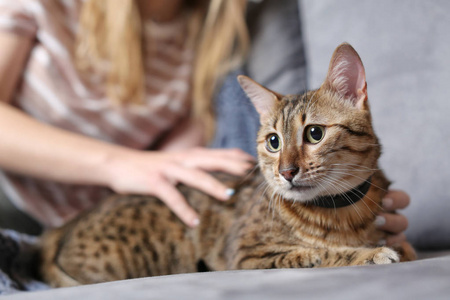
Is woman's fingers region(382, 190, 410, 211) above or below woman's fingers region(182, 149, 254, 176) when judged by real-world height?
above

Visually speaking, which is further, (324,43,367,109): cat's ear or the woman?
the woman

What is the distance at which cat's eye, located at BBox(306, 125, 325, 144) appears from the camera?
759mm

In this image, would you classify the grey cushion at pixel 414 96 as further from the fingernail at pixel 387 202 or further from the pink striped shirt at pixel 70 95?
the pink striped shirt at pixel 70 95

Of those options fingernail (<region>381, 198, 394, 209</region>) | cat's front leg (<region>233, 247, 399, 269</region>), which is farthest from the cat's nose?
fingernail (<region>381, 198, 394, 209</region>)

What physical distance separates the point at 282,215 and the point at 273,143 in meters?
0.18

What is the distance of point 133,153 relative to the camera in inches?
53.9

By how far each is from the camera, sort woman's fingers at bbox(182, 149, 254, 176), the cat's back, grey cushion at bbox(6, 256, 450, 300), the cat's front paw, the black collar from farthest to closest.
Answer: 1. woman's fingers at bbox(182, 149, 254, 176)
2. the cat's back
3. the black collar
4. the cat's front paw
5. grey cushion at bbox(6, 256, 450, 300)

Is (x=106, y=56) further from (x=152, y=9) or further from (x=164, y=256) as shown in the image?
(x=164, y=256)

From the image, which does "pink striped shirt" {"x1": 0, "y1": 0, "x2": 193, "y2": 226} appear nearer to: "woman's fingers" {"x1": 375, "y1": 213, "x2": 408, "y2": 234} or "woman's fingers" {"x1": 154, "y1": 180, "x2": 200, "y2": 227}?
"woman's fingers" {"x1": 154, "y1": 180, "x2": 200, "y2": 227}

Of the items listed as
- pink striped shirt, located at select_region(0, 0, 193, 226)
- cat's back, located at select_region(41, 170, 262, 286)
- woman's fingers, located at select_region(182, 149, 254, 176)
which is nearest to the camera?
cat's back, located at select_region(41, 170, 262, 286)

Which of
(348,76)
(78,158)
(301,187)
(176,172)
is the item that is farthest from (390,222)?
(78,158)

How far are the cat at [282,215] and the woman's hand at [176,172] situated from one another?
4cm

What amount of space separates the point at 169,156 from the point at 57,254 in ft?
1.59

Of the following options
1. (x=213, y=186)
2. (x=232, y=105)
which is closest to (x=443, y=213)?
(x=213, y=186)
